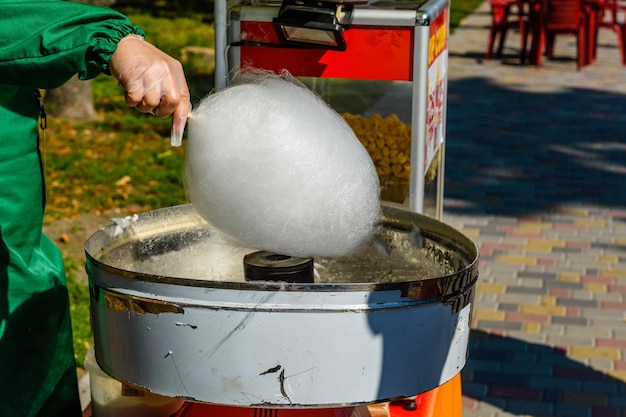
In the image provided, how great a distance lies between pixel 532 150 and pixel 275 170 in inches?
213

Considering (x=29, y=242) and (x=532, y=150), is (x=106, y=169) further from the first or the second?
(x=29, y=242)

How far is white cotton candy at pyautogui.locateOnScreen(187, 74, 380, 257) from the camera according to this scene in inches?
60.5

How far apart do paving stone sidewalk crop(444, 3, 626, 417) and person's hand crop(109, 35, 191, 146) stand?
7.18ft

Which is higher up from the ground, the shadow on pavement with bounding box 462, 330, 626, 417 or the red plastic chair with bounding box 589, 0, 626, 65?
the red plastic chair with bounding box 589, 0, 626, 65

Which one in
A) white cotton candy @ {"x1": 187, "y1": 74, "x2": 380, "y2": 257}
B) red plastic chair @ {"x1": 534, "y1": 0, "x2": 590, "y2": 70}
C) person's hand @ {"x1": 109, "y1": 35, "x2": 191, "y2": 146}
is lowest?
red plastic chair @ {"x1": 534, "y1": 0, "x2": 590, "y2": 70}

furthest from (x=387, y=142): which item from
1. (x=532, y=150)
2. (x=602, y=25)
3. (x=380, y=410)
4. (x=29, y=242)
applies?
(x=602, y=25)

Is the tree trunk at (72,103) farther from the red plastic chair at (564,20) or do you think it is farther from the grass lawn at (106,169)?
the red plastic chair at (564,20)

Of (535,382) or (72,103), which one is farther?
(72,103)

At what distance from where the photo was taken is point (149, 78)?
144cm

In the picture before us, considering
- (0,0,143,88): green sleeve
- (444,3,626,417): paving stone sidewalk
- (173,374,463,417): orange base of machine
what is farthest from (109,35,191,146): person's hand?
(444,3,626,417): paving stone sidewalk

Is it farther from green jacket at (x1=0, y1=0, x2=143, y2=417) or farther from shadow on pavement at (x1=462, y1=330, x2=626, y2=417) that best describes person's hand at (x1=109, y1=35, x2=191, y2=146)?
shadow on pavement at (x1=462, y1=330, x2=626, y2=417)

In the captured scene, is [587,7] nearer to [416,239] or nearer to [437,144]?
[437,144]

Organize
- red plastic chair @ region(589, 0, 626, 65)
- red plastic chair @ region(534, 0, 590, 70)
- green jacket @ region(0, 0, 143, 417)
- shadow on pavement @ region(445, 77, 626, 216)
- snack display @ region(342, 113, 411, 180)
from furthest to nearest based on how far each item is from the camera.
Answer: red plastic chair @ region(589, 0, 626, 65)
red plastic chair @ region(534, 0, 590, 70)
shadow on pavement @ region(445, 77, 626, 216)
snack display @ region(342, 113, 411, 180)
green jacket @ region(0, 0, 143, 417)

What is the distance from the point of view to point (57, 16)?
149 cm
